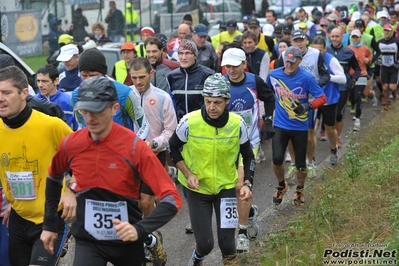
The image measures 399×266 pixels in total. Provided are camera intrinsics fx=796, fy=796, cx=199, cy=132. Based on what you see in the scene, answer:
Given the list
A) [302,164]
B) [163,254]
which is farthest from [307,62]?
[163,254]

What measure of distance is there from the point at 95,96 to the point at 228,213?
2361 mm

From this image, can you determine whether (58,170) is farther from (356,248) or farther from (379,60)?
(379,60)

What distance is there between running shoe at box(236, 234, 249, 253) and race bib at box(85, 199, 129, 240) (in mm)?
2945

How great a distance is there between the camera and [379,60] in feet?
60.2

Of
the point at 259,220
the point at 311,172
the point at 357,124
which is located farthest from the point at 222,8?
the point at 259,220

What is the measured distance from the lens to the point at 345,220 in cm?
759

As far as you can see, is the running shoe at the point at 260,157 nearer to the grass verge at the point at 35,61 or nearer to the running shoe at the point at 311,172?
the running shoe at the point at 311,172

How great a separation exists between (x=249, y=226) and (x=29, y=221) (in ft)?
10.4

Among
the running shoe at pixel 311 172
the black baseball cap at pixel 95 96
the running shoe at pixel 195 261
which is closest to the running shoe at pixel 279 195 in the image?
the running shoe at pixel 311 172

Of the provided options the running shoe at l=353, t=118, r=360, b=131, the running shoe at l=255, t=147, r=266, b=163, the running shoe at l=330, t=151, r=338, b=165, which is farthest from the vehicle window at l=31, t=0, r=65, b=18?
the running shoe at l=330, t=151, r=338, b=165

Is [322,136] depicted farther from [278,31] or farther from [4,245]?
[4,245]

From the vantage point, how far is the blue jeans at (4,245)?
227 inches

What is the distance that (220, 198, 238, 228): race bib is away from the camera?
664 cm

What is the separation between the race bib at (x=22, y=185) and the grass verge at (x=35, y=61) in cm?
1196
